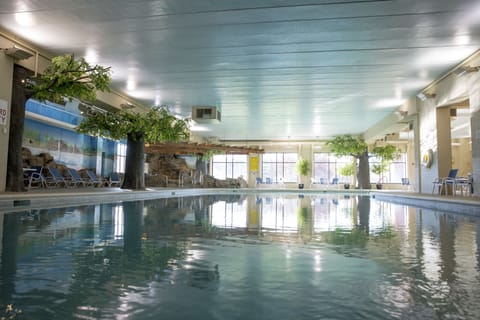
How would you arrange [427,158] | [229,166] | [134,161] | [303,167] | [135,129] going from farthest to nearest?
1. [229,166]
2. [303,167]
3. [134,161]
4. [135,129]
5. [427,158]

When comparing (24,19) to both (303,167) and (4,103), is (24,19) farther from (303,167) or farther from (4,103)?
(303,167)

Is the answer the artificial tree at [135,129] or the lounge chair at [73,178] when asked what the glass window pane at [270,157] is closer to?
the artificial tree at [135,129]

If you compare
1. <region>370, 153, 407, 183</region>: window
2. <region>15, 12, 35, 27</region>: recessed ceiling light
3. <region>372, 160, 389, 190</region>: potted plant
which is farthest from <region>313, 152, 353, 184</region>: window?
<region>15, 12, 35, 27</region>: recessed ceiling light

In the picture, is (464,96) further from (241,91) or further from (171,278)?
(171,278)

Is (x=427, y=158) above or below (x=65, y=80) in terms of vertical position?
below


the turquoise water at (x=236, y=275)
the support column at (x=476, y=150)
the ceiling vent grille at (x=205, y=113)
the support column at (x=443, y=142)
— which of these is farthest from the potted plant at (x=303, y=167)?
the turquoise water at (x=236, y=275)

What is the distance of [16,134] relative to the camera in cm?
732

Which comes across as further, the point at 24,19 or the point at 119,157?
the point at 119,157

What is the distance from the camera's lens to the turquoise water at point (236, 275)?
57.8 inches

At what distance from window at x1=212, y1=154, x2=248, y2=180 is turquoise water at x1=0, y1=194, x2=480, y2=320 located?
2200 centimetres

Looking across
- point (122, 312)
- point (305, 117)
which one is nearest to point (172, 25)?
point (122, 312)

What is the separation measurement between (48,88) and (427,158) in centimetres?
1025

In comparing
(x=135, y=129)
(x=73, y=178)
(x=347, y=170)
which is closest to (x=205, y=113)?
(x=135, y=129)

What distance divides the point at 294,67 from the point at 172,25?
10.9 feet
